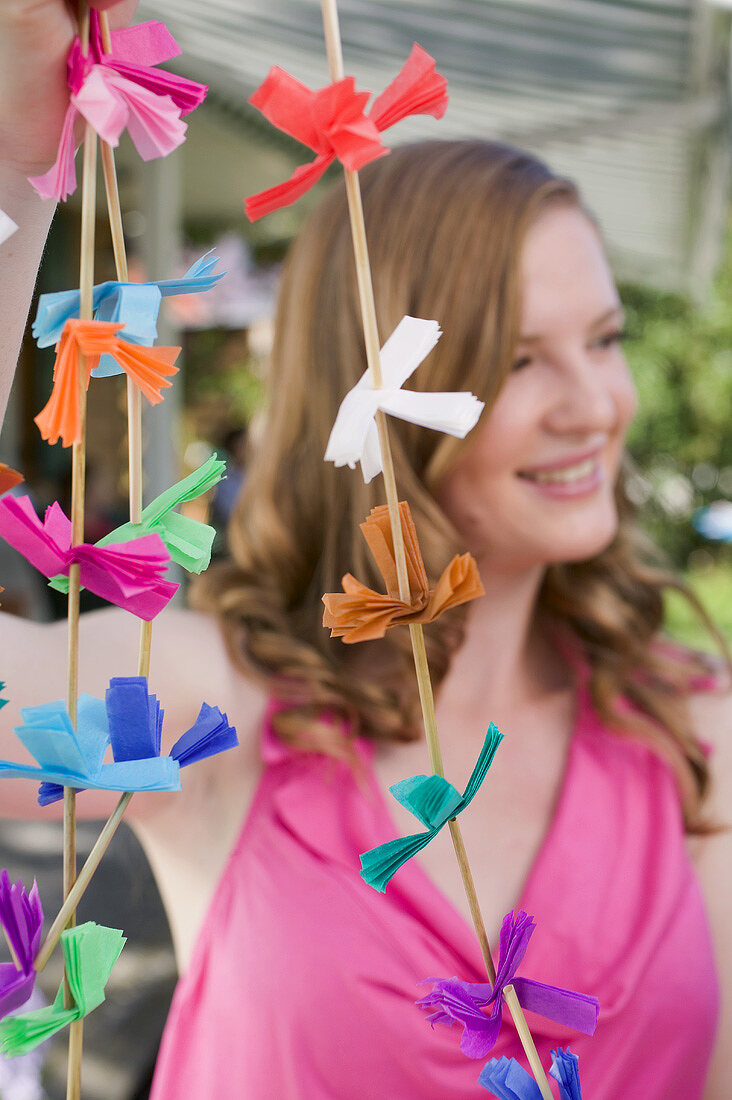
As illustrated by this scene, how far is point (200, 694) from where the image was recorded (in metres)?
1.10

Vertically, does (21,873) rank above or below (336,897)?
below

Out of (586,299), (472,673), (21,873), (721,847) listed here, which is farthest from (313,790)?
(21,873)

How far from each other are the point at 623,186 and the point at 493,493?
13.6ft

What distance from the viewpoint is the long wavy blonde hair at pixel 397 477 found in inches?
43.4

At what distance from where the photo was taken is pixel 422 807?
261 mm

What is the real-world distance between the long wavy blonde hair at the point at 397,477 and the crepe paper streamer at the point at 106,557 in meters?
0.84

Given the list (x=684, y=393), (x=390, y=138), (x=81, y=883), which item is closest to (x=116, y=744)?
(x=81, y=883)

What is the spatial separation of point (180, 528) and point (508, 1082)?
18cm

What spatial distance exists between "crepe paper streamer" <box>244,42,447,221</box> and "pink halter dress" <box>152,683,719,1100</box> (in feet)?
2.80

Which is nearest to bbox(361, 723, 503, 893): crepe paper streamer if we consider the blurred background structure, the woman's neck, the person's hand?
the person's hand

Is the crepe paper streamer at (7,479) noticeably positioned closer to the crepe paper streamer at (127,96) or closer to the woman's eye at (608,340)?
the crepe paper streamer at (127,96)

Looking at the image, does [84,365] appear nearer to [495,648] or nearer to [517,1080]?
[517,1080]

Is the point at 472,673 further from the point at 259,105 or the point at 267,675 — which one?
the point at 259,105

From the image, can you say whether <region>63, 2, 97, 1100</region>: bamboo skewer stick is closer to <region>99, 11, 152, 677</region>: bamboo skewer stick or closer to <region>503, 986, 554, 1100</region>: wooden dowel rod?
<region>99, 11, 152, 677</region>: bamboo skewer stick
